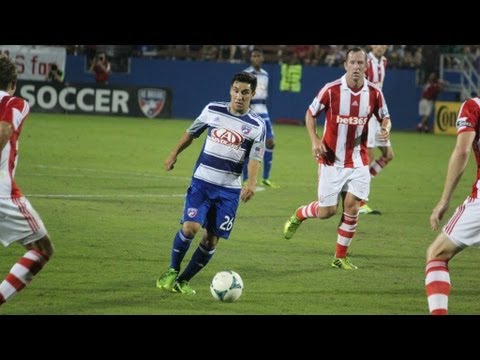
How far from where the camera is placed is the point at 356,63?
1068cm

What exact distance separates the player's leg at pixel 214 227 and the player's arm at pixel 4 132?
2.36 m

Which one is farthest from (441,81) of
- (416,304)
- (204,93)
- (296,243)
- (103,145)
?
(416,304)

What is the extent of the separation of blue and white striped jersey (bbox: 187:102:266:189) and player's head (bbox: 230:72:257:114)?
8cm

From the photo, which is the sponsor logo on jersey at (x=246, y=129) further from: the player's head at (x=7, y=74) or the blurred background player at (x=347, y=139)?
the player's head at (x=7, y=74)

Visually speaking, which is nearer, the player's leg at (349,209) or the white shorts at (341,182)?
the player's leg at (349,209)

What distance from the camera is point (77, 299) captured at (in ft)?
27.5

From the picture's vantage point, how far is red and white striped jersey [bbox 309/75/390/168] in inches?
428

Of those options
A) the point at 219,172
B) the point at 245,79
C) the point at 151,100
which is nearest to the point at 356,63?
the point at 245,79

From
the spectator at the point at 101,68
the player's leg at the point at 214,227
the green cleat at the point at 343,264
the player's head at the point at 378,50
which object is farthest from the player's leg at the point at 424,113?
the player's leg at the point at 214,227

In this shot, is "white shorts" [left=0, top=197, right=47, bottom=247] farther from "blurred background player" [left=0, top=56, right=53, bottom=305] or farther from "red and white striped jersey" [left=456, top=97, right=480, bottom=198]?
"red and white striped jersey" [left=456, top=97, right=480, bottom=198]

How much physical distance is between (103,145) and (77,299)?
48.9 feet

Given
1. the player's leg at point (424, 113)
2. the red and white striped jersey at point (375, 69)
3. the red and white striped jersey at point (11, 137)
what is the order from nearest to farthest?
the red and white striped jersey at point (11, 137)
the red and white striped jersey at point (375, 69)
the player's leg at point (424, 113)

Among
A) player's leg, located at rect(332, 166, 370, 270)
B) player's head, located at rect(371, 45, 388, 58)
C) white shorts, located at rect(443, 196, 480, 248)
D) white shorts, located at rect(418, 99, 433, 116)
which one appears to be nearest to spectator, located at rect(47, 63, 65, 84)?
white shorts, located at rect(418, 99, 433, 116)

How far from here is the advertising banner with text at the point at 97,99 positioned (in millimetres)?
30516
